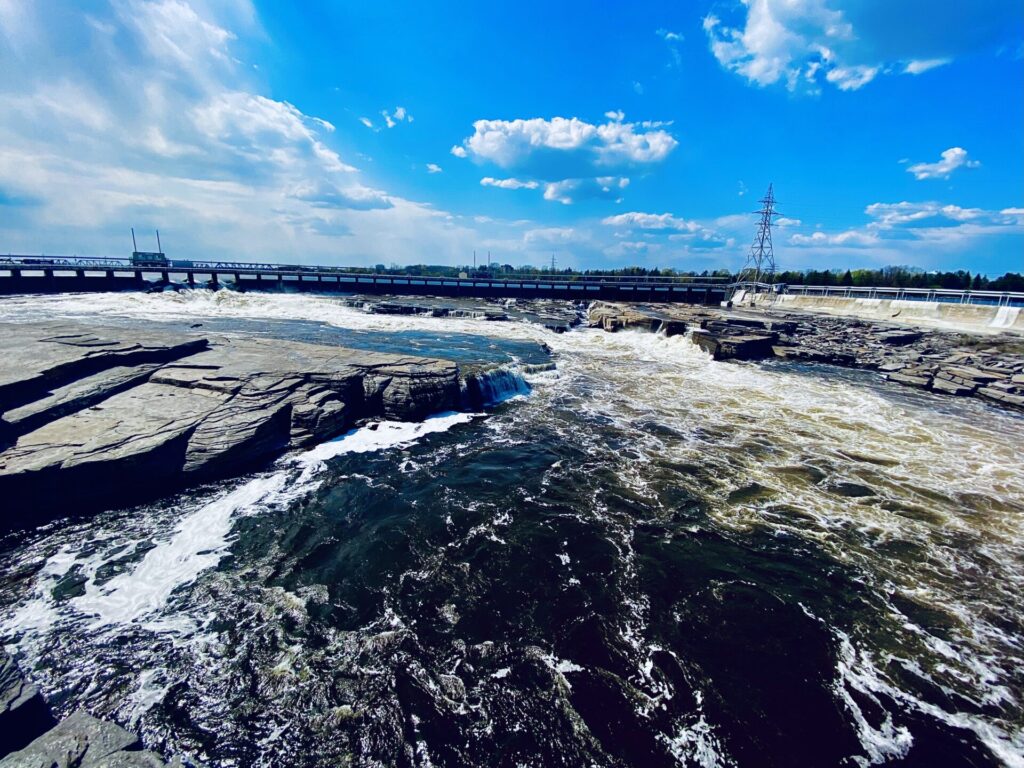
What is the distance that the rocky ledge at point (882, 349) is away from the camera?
60.1 ft

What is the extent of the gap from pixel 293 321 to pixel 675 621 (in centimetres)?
3331

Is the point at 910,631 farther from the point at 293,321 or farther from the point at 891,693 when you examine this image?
the point at 293,321

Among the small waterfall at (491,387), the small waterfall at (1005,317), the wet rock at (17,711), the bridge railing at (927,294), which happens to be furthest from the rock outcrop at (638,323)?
the wet rock at (17,711)

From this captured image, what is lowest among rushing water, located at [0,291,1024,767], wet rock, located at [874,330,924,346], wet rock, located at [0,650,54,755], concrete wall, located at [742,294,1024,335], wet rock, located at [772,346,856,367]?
rushing water, located at [0,291,1024,767]

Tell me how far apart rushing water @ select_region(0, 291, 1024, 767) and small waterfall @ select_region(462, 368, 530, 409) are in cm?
384

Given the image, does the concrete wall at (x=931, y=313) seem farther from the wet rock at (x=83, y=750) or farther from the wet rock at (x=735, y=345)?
the wet rock at (x=83, y=750)

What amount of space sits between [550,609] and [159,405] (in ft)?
35.8

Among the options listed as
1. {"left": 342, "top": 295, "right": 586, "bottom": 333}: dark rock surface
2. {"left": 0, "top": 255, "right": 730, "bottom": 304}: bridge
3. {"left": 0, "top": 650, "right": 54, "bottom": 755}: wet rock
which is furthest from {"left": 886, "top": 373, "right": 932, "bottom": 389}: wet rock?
{"left": 0, "top": 255, "right": 730, "bottom": 304}: bridge

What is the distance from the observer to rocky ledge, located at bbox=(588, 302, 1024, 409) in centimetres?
1831

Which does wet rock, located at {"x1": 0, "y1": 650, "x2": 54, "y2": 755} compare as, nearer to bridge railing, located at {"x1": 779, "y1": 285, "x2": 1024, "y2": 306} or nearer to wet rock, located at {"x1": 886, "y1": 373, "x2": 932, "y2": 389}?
wet rock, located at {"x1": 886, "y1": 373, "x2": 932, "y2": 389}

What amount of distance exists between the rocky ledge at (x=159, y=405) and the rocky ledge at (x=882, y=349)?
68.2ft

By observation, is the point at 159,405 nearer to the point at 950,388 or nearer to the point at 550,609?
the point at 550,609

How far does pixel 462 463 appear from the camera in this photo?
10609mm

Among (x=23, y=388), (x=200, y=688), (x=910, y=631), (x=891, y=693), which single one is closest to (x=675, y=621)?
(x=891, y=693)
